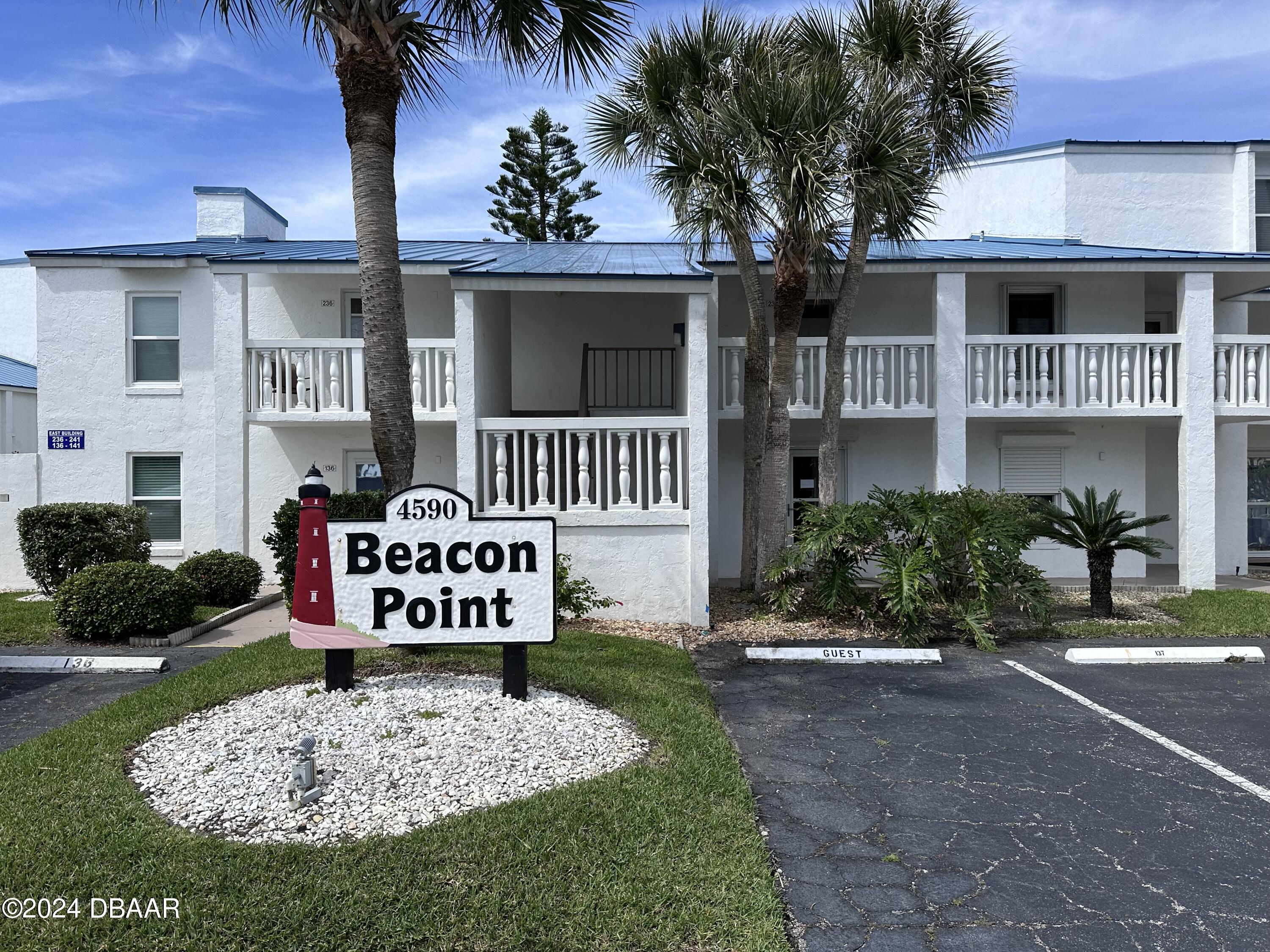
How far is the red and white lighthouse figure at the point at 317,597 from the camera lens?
573cm

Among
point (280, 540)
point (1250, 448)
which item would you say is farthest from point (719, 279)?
point (1250, 448)

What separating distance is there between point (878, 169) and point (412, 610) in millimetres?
7474

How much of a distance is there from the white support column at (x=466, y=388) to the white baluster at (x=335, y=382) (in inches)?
116

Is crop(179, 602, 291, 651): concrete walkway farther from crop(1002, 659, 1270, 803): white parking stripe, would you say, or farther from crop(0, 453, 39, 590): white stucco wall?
crop(1002, 659, 1270, 803): white parking stripe

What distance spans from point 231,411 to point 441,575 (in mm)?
8096

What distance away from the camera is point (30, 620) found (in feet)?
31.6

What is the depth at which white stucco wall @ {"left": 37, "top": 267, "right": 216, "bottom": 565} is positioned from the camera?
13234 millimetres

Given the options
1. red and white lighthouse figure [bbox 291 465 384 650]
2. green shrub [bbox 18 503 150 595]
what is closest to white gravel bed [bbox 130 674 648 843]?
red and white lighthouse figure [bbox 291 465 384 650]

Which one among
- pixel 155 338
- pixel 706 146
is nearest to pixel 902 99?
pixel 706 146

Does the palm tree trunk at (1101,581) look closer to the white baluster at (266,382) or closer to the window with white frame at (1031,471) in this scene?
the window with white frame at (1031,471)

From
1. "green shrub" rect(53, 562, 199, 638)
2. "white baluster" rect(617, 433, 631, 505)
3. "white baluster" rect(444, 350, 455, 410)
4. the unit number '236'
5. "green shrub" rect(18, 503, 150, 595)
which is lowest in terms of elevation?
"green shrub" rect(53, 562, 199, 638)

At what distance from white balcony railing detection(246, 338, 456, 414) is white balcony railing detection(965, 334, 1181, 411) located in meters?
7.85

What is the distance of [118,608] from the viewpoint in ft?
28.6

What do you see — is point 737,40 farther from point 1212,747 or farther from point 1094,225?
point 1094,225
